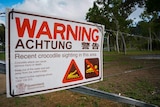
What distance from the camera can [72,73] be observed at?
1942 mm

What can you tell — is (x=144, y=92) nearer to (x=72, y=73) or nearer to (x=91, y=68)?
(x=91, y=68)

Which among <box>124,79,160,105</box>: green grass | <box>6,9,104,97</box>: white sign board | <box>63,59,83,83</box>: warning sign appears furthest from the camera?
<box>124,79,160,105</box>: green grass

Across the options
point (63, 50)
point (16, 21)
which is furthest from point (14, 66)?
point (63, 50)

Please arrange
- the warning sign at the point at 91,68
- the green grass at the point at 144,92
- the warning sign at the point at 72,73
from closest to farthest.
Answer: the warning sign at the point at 72,73, the warning sign at the point at 91,68, the green grass at the point at 144,92

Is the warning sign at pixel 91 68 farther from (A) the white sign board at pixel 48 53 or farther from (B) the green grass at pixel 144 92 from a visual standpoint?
(B) the green grass at pixel 144 92

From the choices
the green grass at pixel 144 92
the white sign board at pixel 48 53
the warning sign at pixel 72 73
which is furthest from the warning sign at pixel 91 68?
the green grass at pixel 144 92

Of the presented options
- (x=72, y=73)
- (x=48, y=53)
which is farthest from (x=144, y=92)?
(x=48, y=53)

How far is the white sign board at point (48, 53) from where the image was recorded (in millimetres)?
1497

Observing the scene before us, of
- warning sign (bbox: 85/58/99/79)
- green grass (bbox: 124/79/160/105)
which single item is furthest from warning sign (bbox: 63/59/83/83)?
green grass (bbox: 124/79/160/105)

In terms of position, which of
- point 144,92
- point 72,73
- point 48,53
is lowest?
point 144,92

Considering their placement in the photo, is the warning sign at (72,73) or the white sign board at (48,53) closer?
the white sign board at (48,53)

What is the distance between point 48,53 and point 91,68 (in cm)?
A: 61

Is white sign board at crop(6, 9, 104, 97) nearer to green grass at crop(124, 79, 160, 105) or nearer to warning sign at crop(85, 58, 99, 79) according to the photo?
warning sign at crop(85, 58, 99, 79)

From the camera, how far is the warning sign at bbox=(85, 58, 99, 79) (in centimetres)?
208
